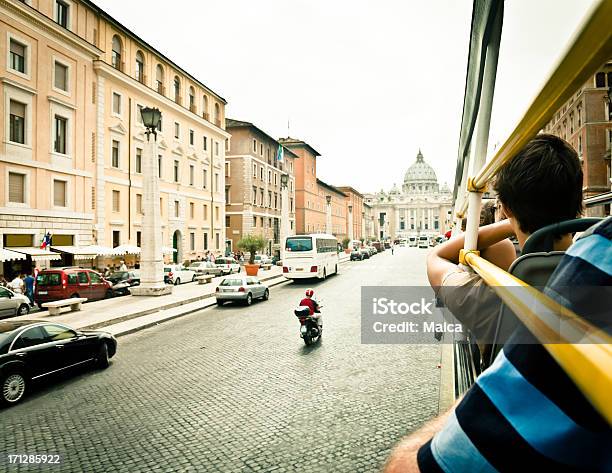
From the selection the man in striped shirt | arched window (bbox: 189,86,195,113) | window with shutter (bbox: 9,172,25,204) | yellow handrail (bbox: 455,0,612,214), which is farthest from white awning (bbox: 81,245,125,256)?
the man in striped shirt

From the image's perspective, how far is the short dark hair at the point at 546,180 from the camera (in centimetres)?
125

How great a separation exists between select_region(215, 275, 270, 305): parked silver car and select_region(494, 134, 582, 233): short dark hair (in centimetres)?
1707

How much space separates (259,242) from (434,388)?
2961cm

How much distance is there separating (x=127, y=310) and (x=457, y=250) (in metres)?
16.1

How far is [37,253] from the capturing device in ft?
73.7

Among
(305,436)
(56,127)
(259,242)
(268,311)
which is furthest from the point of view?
(259,242)

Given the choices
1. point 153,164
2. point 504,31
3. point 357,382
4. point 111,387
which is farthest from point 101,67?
point 504,31

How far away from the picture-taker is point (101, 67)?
28.9 m

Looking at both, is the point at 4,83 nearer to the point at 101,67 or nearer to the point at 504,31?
the point at 101,67

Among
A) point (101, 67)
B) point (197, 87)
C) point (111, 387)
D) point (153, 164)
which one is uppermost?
point (197, 87)

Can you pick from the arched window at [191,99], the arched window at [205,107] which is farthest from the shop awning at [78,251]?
the arched window at [205,107]

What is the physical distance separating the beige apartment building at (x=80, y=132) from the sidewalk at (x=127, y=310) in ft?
14.6

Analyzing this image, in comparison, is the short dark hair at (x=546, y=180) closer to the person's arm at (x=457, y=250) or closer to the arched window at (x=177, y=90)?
the person's arm at (x=457, y=250)

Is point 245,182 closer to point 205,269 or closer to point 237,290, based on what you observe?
point 205,269
